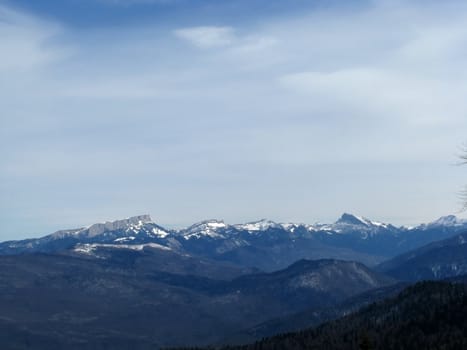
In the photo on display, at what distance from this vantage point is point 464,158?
316ft

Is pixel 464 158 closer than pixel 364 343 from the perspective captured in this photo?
Yes

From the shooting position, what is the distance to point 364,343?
409 ft

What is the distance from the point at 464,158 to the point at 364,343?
42.0 metres

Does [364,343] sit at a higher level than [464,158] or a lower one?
lower
